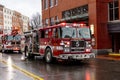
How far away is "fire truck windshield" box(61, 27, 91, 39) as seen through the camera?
64.8 feet

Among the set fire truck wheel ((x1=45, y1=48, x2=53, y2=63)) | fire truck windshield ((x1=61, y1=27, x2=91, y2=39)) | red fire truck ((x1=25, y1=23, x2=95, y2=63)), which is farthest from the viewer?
fire truck wheel ((x1=45, y1=48, x2=53, y2=63))

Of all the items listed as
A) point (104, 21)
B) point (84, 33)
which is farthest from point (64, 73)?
point (104, 21)

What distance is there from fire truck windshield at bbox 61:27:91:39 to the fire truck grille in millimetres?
389

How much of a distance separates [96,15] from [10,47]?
1138 centimetres

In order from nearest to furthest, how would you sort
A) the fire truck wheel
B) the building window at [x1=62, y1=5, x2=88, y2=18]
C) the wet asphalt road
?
the wet asphalt road < the fire truck wheel < the building window at [x1=62, y1=5, x2=88, y2=18]

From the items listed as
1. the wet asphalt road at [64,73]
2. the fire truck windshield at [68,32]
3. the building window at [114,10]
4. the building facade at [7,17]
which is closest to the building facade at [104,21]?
the building window at [114,10]

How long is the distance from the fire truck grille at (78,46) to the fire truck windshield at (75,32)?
389 millimetres

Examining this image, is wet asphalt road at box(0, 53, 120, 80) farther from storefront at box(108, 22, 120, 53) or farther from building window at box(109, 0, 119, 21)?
building window at box(109, 0, 119, 21)

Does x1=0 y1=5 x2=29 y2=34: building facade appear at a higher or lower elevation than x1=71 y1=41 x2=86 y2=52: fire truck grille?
higher

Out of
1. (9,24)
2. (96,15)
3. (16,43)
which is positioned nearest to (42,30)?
(96,15)

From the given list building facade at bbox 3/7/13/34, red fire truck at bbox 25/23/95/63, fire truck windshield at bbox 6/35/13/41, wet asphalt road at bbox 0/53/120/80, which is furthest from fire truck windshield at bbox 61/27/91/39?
building facade at bbox 3/7/13/34

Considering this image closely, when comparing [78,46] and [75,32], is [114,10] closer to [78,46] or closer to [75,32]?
[75,32]

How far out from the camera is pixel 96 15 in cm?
3275

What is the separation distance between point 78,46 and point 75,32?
0.91m
